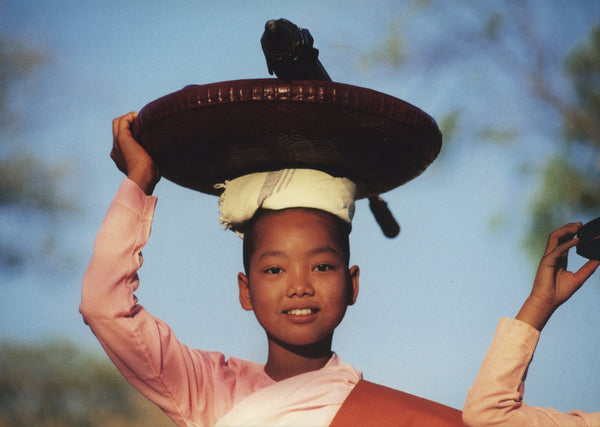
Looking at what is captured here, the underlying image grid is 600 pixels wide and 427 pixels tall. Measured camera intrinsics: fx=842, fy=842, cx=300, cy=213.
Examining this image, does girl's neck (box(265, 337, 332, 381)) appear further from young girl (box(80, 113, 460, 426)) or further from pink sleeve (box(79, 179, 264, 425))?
pink sleeve (box(79, 179, 264, 425))

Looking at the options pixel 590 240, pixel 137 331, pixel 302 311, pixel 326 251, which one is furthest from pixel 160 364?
pixel 590 240

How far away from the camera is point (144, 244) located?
2486 millimetres

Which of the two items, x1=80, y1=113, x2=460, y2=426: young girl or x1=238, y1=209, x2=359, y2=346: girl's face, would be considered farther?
x1=238, y1=209, x2=359, y2=346: girl's face

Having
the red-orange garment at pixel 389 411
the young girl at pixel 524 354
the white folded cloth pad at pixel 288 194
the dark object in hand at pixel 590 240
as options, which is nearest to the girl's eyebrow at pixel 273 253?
the white folded cloth pad at pixel 288 194

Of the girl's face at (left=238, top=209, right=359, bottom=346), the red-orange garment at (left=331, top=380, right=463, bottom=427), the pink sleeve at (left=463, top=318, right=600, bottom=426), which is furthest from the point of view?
the girl's face at (left=238, top=209, right=359, bottom=346)

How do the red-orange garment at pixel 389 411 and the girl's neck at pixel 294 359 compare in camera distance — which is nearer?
the red-orange garment at pixel 389 411

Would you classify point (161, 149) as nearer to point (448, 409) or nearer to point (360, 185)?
point (360, 185)

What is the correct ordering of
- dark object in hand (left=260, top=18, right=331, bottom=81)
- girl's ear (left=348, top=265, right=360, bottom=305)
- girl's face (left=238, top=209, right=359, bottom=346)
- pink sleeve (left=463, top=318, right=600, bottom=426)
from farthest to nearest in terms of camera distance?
girl's ear (left=348, top=265, right=360, bottom=305)
girl's face (left=238, top=209, right=359, bottom=346)
dark object in hand (left=260, top=18, right=331, bottom=81)
pink sleeve (left=463, top=318, right=600, bottom=426)

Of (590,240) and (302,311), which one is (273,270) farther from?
(590,240)

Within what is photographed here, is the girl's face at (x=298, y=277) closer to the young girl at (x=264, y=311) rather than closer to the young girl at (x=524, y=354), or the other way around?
the young girl at (x=264, y=311)

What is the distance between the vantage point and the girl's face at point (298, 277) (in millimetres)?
2590

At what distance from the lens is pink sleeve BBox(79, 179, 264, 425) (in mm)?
2416

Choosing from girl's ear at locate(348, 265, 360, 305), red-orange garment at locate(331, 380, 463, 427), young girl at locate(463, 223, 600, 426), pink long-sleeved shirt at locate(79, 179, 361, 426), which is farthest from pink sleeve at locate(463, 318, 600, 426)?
girl's ear at locate(348, 265, 360, 305)

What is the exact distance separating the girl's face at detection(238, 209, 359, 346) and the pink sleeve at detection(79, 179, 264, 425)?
0.26 metres
